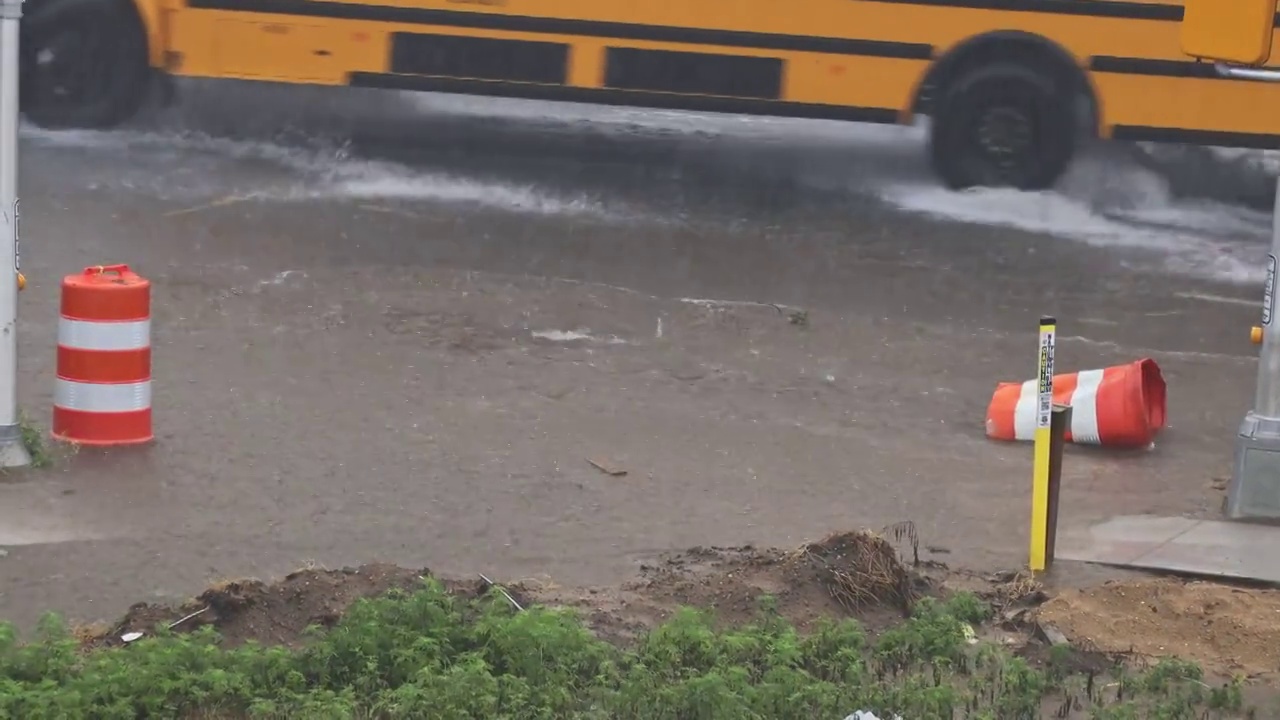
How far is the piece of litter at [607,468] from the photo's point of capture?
8.30 m

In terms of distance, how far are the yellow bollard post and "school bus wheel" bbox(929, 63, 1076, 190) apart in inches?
273

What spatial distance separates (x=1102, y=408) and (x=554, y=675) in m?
4.54

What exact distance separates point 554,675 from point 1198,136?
927 cm

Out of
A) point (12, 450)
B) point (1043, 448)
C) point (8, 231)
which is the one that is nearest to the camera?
point (1043, 448)

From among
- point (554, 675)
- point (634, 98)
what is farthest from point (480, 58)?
point (554, 675)

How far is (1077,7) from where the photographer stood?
13.3 metres

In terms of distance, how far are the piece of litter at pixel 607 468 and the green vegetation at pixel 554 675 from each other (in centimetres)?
236

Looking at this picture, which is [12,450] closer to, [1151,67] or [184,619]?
[184,619]

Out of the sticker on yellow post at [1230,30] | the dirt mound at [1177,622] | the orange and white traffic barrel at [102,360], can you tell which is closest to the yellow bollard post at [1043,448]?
the dirt mound at [1177,622]

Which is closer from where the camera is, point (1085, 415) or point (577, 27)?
point (1085, 415)

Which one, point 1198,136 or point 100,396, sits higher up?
point 1198,136

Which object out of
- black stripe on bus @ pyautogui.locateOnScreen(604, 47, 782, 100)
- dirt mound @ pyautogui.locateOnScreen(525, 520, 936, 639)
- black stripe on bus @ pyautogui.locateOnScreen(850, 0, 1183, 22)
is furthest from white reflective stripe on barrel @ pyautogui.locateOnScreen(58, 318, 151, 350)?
black stripe on bus @ pyautogui.locateOnScreen(850, 0, 1183, 22)

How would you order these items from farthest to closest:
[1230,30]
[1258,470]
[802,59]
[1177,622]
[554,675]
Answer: [802,59], [1258,470], [1230,30], [1177,622], [554,675]

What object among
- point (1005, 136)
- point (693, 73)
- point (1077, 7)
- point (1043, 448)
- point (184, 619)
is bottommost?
point (184, 619)
